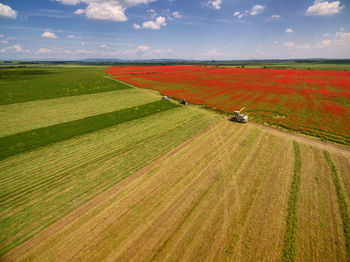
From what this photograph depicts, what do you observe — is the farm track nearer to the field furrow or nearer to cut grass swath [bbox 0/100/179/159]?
the field furrow

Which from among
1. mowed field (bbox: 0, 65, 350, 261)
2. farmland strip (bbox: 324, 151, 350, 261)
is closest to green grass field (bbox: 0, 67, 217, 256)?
mowed field (bbox: 0, 65, 350, 261)

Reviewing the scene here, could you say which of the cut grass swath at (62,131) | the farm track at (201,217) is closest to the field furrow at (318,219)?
the farm track at (201,217)

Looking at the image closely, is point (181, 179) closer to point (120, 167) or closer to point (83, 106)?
point (120, 167)

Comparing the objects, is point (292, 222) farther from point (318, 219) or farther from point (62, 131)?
point (62, 131)

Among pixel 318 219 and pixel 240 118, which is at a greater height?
pixel 240 118

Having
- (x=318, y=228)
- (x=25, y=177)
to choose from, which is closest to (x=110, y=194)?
(x=25, y=177)

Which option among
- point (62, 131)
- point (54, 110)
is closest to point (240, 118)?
point (62, 131)
